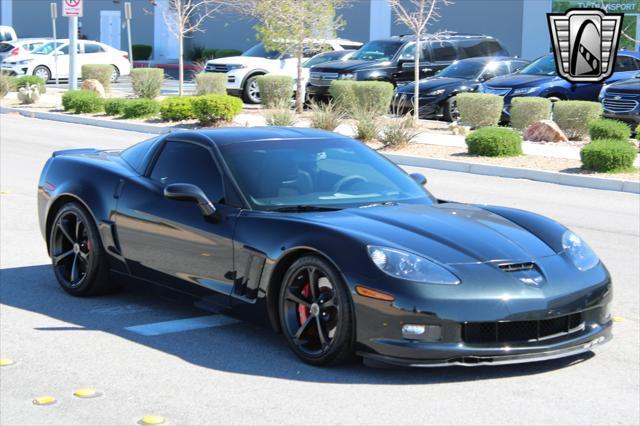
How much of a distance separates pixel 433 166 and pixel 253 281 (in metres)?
13.0

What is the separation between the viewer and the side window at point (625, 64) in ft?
85.7

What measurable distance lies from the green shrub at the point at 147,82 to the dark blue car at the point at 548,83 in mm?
8924

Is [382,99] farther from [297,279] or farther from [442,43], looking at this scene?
[297,279]

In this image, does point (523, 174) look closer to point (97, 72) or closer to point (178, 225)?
point (178, 225)

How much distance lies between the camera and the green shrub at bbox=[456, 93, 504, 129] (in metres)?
23.0

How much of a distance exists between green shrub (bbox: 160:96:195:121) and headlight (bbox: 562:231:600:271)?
61.6 feet

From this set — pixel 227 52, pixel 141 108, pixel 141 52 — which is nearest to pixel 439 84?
pixel 141 108

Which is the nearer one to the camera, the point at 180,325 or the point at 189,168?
the point at 180,325

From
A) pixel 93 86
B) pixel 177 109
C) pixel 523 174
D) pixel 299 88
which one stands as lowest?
pixel 523 174

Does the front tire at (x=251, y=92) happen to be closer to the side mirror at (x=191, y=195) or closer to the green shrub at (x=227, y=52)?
the green shrub at (x=227, y=52)

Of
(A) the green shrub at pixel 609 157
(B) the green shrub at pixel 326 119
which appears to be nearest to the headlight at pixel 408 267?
(A) the green shrub at pixel 609 157

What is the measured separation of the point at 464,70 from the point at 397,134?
743cm

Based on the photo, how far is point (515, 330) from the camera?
6184 millimetres

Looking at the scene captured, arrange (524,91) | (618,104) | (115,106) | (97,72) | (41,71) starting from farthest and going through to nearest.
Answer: (41,71) → (97,72) → (115,106) → (524,91) → (618,104)
